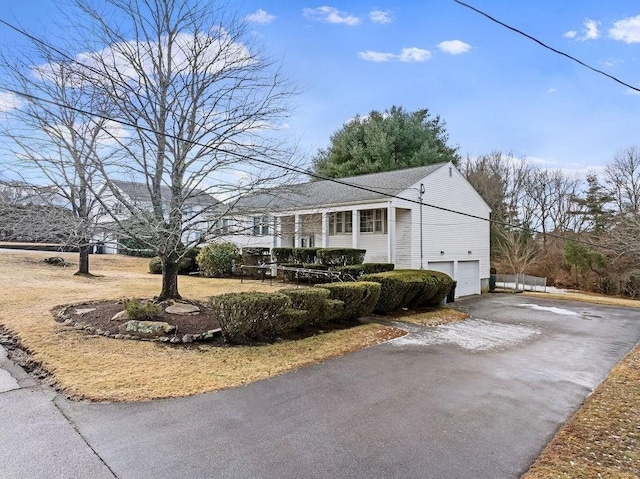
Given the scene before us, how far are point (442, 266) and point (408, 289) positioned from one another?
7.28 meters

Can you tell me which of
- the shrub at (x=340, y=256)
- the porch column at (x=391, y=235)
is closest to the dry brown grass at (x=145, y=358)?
the porch column at (x=391, y=235)

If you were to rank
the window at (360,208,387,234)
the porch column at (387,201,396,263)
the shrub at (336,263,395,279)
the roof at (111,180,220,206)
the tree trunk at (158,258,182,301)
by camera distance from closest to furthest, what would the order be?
the roof at (111,180,220,206) → the tree trunk at (158,258,182,301) → the shrub at (336,263,395,279) → the porch column at (387,201,396,263) → the window at (360,208,387,234)

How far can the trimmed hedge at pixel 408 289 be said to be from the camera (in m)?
10.9

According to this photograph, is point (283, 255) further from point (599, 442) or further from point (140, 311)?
point (599, 442)

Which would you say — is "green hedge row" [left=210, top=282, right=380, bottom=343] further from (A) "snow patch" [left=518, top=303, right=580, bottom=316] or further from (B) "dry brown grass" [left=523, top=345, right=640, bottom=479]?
(A) "snow patch" [left=518, top=303, right=580, bottom=316]

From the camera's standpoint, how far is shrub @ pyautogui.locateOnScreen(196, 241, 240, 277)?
20.0 m

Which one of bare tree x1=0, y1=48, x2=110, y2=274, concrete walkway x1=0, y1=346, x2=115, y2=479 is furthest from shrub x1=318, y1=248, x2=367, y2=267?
concrete walkway x1=0, y1=346, x2=115, y2=479

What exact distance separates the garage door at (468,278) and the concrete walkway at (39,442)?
56.5 ft

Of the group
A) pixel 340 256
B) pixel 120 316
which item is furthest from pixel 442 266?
pixel 120 316

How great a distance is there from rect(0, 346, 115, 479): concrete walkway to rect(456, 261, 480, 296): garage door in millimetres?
17226

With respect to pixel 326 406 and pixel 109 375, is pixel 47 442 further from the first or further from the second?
pixel 326 406

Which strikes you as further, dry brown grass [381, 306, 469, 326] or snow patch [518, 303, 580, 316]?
snow patch [518, 303, 580, 316]

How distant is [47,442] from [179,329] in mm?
4289

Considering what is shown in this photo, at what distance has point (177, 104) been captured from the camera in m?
9.52
